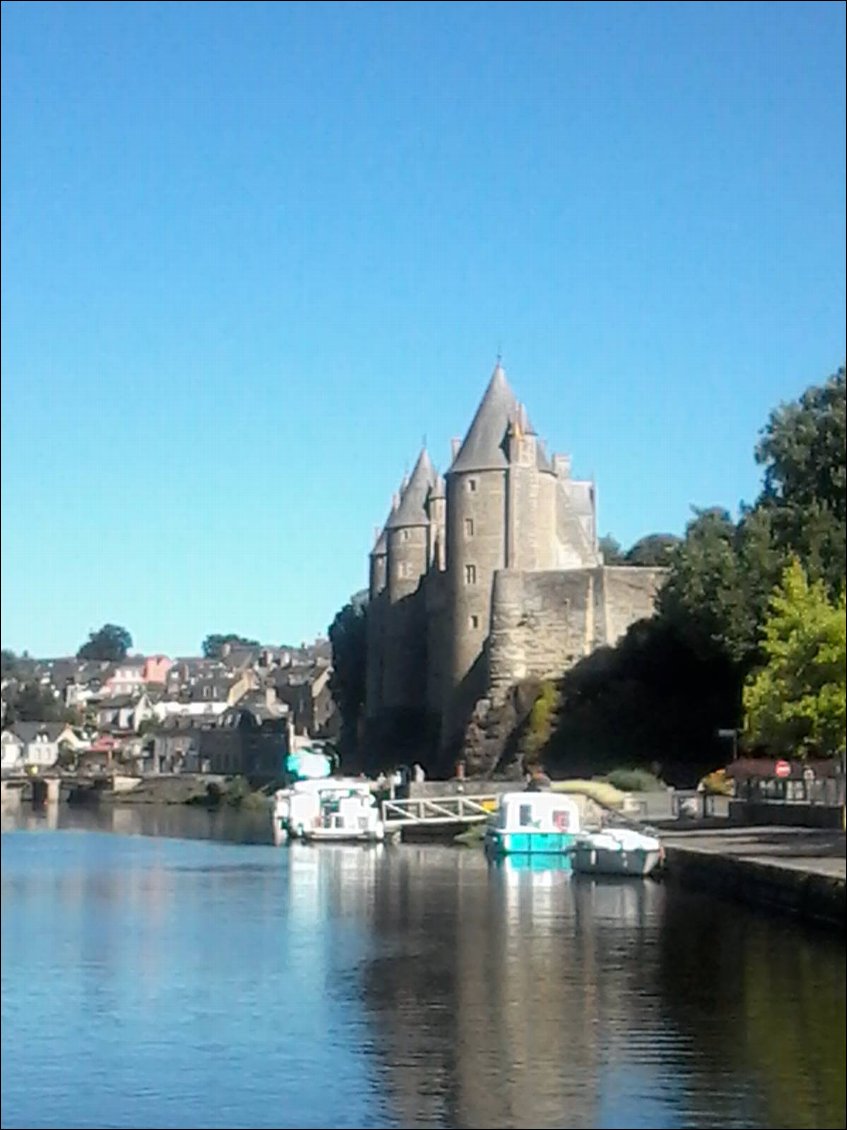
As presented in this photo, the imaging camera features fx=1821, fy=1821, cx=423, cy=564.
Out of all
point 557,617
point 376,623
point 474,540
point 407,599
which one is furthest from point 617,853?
point 376,623

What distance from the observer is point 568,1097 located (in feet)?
46.3

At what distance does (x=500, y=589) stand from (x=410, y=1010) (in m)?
41.9

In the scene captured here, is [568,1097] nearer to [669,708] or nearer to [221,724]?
[669,708]

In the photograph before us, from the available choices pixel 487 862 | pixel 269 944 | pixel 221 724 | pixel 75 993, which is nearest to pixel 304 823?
pixel 487 862

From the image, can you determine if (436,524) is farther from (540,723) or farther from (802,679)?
(802,679)

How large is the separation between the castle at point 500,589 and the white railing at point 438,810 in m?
9.70

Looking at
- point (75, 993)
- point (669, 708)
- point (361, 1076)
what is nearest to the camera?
point (361, 1076)

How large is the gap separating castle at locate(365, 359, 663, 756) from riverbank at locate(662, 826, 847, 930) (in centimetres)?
2262

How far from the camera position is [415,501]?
72.7m

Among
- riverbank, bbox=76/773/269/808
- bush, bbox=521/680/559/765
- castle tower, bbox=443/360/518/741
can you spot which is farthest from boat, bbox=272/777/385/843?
riverbank, bbox=76/773/269/808

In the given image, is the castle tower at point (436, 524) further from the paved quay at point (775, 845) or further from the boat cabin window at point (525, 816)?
the paved quay at point (775, 845)

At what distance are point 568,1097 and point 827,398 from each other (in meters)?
38.0

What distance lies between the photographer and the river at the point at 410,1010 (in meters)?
14.0

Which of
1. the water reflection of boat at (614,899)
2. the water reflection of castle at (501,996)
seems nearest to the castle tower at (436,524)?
the water reflection of boat at (614,899)
